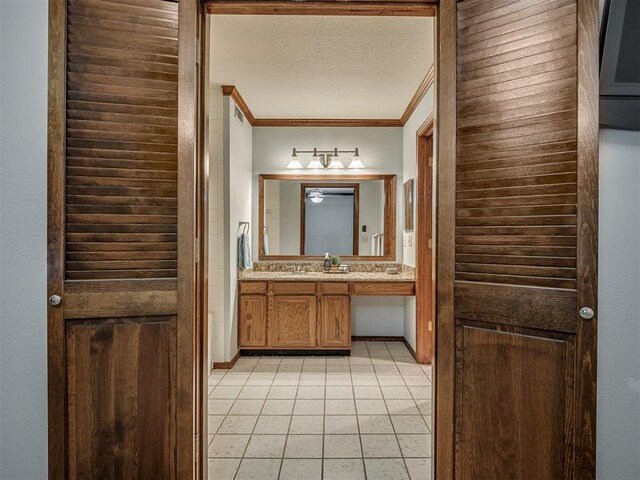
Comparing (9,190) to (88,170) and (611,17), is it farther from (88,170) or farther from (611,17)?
(611,17)

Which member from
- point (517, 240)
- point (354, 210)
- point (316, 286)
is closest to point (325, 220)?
point (354, 210)

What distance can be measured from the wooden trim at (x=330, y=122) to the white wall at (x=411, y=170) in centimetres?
21

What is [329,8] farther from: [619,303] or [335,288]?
[335,288]

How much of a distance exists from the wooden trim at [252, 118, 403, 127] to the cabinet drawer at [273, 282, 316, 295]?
185cm

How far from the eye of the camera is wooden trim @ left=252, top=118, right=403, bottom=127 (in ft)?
14.7

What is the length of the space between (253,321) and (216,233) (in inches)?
37.6

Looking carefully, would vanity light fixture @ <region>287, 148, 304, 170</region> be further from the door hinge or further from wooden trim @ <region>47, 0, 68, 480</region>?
the door hinge

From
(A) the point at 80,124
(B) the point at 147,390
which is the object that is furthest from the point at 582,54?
(B) the point at 147,390

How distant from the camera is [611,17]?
4.14ft

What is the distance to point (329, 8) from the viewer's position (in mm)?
1613

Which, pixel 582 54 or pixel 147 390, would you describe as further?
pixel 147 390

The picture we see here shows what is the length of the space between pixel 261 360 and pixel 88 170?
2822mm

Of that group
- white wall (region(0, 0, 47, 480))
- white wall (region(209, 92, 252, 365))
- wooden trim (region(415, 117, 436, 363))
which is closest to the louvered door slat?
white wall (region(0, 0, 47, 480))

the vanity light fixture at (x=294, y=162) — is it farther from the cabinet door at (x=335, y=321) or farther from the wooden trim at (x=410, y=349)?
the wooden trim at (x=410, y=349)
